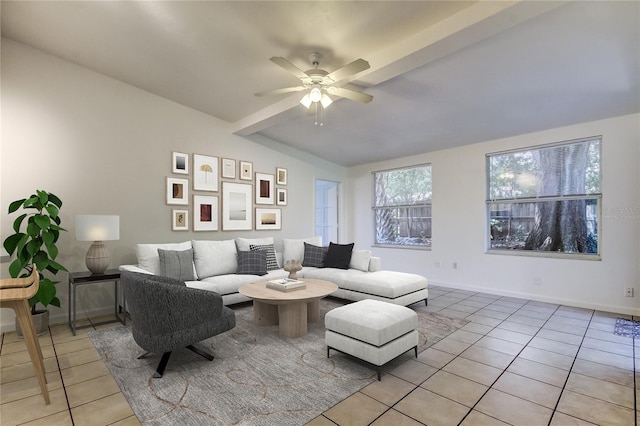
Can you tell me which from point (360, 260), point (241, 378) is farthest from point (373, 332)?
point (360, 260)

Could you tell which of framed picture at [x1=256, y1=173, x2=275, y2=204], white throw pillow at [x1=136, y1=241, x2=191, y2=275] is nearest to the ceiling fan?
white throw pillow at [x1=136, y1=241, x2=191, y2=275]

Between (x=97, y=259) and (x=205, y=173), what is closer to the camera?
(x=97, y=259)

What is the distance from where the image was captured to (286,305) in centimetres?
321

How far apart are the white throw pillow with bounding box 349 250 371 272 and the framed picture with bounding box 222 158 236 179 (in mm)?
2466

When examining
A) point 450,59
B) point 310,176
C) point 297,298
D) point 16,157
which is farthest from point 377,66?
point 16,157

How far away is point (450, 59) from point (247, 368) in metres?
3.44

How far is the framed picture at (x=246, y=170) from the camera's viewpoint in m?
5.50

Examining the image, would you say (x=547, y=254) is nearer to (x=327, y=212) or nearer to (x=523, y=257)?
(x=523, y=257)

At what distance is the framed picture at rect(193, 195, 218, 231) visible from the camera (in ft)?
16.2

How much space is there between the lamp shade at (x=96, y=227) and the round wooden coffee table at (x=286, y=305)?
1.71m

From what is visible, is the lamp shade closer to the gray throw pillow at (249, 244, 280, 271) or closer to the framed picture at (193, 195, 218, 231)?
the framed picture at (193, 195, 218, 231)

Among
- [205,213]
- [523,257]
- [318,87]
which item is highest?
[318,87]

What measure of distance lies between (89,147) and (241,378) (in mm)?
3540

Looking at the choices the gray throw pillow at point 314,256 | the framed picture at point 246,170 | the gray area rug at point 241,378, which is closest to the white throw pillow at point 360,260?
the gray throw pillow at point 314,256
